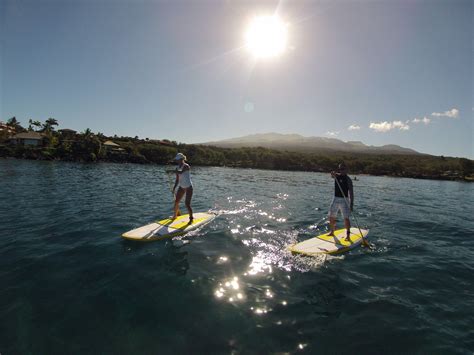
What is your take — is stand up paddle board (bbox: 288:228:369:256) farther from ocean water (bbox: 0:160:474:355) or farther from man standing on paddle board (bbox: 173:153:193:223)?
man standing on paddle board (bbox: 173:153:193:223)

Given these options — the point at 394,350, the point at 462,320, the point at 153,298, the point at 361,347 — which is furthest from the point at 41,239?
the point at 462,320

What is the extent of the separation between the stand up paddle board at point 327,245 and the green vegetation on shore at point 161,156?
75.8m

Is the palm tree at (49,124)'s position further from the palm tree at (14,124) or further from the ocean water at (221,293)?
the ocean water at (221,293)

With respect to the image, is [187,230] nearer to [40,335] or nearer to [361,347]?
[40,335]

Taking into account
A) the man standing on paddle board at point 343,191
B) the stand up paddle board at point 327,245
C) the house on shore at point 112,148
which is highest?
the house on shore at point 112,148

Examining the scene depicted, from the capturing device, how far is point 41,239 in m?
10.0

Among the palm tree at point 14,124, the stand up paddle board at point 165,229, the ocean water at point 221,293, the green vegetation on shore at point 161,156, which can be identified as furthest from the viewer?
the palm tree at point 14,124

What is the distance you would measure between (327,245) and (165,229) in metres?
7.36

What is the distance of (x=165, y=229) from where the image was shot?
37.5 feet

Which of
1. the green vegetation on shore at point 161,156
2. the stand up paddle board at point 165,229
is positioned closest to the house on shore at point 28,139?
the green vegetation on shore at point 161,156

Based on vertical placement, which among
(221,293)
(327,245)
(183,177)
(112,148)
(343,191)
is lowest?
(221,293)

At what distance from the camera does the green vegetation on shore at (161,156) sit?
70.9 metres

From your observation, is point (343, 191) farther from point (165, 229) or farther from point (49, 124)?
point (49, 124)

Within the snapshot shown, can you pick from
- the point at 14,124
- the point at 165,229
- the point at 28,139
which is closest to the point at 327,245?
the point at 165,229
